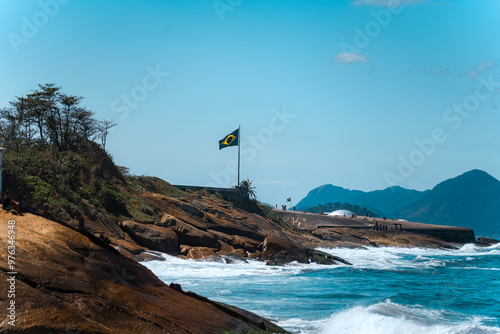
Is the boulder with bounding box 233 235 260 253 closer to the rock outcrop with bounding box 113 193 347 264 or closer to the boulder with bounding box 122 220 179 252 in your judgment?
the rock outcrop with bounding box 113 193 347 264

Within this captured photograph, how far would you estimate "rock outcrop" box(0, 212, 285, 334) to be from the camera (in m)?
10.6

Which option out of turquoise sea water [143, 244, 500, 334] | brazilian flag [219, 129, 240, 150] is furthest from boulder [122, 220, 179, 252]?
brazilian flag [219, 129, 240, 150]

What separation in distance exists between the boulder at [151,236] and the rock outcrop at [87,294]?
1872 centimetres

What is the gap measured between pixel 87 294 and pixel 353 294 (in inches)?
696

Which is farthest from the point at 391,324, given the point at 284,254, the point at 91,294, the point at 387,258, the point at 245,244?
the point at 387,258

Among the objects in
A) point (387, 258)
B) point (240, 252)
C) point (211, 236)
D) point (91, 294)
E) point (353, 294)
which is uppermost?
point (211, 236)

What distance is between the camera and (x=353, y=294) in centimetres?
2633

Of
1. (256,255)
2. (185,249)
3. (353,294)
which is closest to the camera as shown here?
(353,294)

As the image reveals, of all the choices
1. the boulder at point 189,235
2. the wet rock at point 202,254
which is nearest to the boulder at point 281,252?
the boulder at point 189,235

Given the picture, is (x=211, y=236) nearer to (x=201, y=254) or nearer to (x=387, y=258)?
(x=201, y=254)

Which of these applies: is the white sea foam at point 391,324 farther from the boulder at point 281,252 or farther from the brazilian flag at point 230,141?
the brazilian flag at point 230,141

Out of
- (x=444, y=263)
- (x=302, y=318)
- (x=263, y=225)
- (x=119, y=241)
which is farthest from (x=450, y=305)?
(x=263, y=225)

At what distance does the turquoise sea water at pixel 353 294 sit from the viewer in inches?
727

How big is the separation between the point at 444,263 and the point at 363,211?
151 meters
